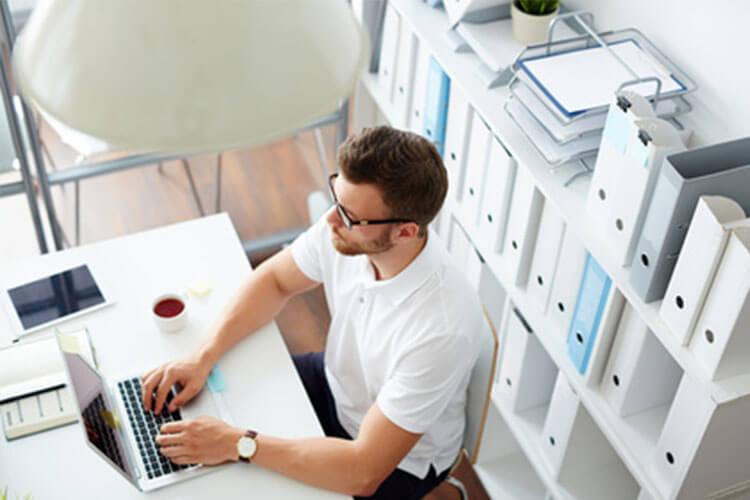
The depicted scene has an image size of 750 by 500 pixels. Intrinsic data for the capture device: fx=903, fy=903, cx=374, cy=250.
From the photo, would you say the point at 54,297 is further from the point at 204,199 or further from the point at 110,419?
the point at 204,199

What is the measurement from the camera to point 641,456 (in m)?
1.93

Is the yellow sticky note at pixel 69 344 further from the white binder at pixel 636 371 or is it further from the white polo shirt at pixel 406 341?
the white binder at pixel 636 371

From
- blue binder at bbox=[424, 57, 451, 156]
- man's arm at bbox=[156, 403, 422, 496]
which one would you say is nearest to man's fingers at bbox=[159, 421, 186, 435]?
man's arm at bbox=[156, 403, 422, 496]

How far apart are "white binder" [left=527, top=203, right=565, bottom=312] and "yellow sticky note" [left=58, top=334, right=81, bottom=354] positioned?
1.07m

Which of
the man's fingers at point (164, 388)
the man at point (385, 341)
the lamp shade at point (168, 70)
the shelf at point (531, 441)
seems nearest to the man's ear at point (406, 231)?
the man at point (385, 341)

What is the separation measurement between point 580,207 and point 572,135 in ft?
0.52

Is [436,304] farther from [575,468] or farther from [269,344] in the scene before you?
[575,468]

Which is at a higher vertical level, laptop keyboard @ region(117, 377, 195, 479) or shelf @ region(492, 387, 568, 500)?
laptop keyboard @ region(117, 377, 195, 479)

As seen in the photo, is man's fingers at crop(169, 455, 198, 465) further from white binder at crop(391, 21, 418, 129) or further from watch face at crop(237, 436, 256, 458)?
white binder at crop(391, 21, 418, 129)

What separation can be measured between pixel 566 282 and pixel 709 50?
0.59 m

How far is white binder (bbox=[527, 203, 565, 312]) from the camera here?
6.77 feet

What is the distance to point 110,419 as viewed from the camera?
1.83m

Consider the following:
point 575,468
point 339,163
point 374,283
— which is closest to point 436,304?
point 374,283

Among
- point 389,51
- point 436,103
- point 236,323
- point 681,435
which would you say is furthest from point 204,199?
point 681,435
